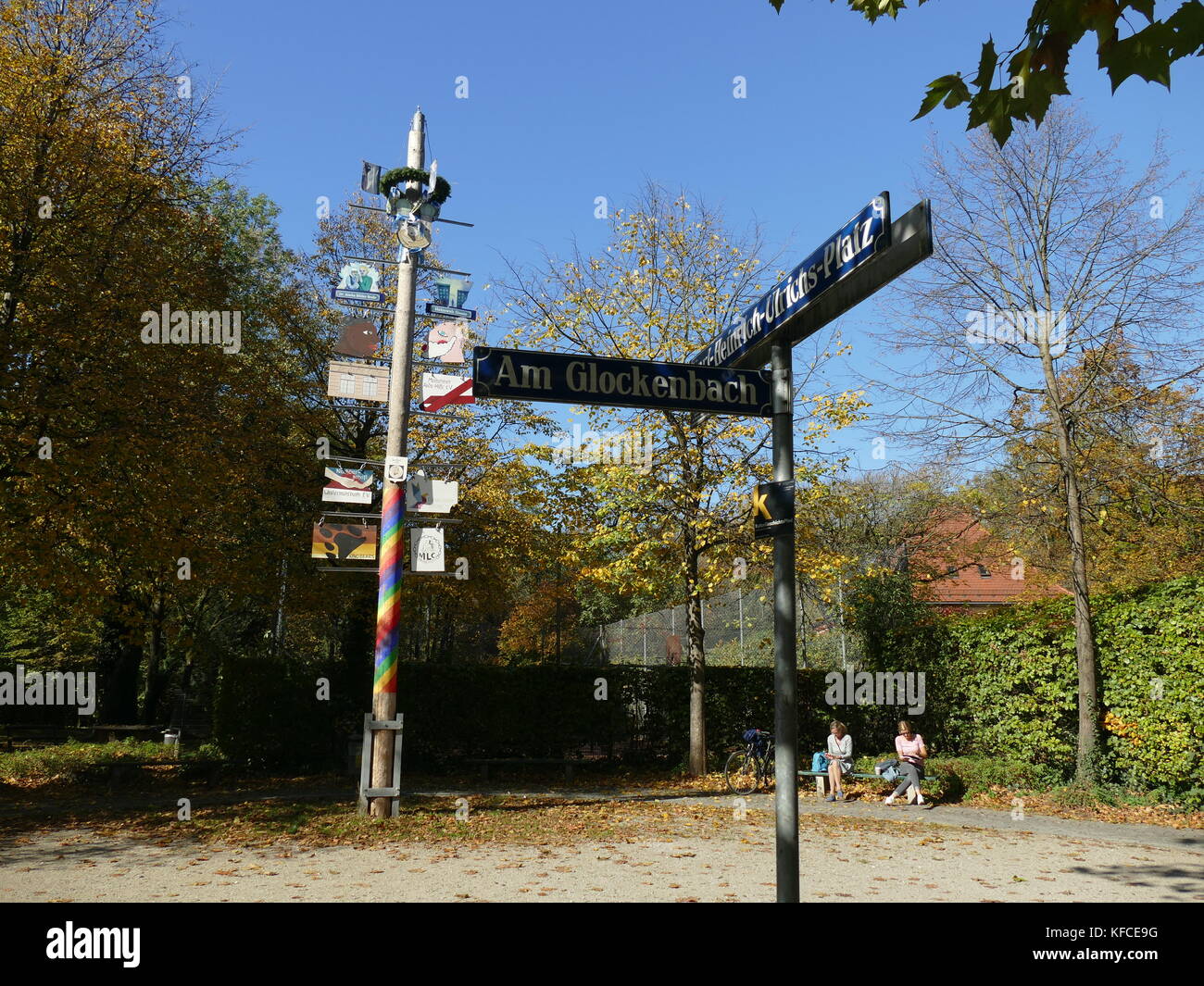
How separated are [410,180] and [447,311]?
1.77 metres

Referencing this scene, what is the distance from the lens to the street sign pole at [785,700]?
3.65 meters

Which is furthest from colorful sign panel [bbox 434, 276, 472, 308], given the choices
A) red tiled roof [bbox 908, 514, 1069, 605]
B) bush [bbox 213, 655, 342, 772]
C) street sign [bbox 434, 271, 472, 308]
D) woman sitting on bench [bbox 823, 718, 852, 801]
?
red tiled roof [bbox 908, 514, 1069, 605]

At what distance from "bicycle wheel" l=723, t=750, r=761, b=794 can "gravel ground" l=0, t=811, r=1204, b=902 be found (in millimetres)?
4272

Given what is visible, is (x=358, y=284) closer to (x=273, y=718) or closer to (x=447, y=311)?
(x=447, y=311)

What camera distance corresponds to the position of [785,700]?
371cm

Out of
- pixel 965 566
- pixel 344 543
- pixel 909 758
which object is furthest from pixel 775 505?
pixel 965 566

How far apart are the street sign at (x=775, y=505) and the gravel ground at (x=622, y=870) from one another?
4.24 metres

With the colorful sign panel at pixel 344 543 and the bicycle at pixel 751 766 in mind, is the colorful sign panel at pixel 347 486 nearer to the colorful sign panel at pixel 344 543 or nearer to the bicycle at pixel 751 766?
the colorful sign panel at pixel 344 543

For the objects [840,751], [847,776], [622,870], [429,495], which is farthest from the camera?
[847,776]

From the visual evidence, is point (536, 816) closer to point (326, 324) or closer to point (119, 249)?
point (119, 249)

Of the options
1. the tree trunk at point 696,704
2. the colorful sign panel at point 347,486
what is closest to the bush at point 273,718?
the colorful sign panel at point 347,486
